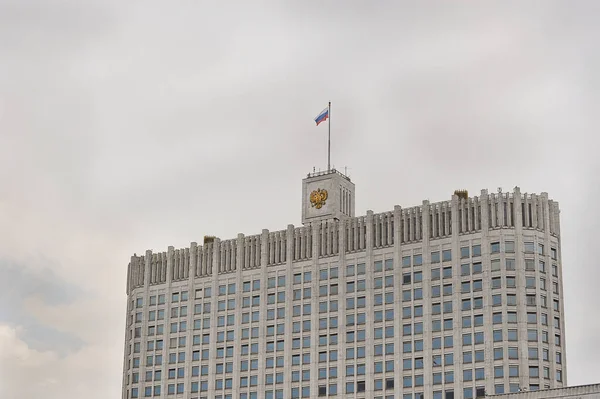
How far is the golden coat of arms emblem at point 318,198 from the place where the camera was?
198m

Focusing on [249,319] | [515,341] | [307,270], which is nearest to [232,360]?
[249,319]

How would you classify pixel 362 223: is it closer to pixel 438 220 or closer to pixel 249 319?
pixel 438 220

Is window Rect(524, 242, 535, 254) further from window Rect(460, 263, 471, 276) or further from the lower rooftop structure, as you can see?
the lower rooftop structure

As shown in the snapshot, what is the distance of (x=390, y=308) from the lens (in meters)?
178

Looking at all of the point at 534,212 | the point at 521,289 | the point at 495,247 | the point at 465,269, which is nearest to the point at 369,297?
the point at 465,269

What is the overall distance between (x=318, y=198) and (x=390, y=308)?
1172 inches

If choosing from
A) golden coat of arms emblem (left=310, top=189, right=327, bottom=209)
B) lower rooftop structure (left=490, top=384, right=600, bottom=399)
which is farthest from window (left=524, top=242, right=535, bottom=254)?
golden coat of arms emblem (left=310, top=189, right=327, bottom=209)

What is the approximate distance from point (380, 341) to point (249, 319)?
90.4 feet

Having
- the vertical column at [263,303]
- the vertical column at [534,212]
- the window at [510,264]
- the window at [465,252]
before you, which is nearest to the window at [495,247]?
the window at [510,264]

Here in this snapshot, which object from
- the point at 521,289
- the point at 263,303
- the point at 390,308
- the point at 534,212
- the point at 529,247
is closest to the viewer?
the point at 521,289

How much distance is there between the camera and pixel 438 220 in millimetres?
178000

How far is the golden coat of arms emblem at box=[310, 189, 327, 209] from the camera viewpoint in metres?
198

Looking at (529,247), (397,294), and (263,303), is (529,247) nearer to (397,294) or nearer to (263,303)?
(397,294)

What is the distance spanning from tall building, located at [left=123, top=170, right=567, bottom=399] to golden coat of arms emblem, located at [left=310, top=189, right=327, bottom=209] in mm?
355
